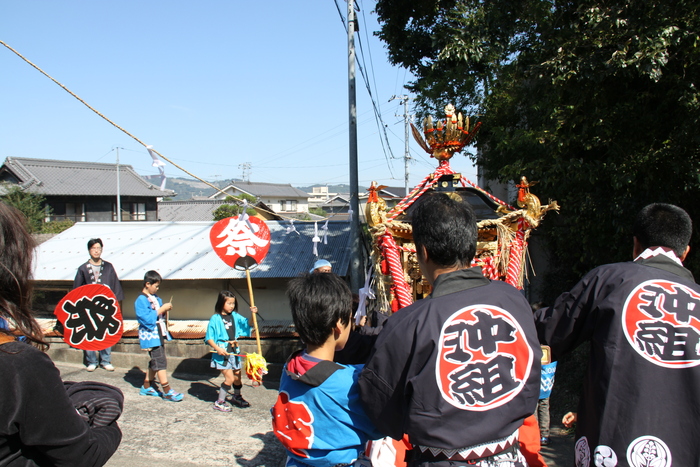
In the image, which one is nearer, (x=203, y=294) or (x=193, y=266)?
(x=193, y=266)

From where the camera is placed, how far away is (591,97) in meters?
5.42

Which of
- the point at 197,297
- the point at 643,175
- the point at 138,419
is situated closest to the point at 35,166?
the point at 197,297

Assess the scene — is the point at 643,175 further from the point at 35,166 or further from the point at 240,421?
the point at 35,166

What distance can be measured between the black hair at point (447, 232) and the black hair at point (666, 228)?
1.04 metres

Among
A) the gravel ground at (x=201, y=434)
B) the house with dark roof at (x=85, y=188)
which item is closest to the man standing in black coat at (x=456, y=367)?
the gravel ground at (x=201, y=434)

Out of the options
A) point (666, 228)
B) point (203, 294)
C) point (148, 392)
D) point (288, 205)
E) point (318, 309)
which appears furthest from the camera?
point (288, 205)

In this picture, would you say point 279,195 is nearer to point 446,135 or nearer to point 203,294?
point 203,294

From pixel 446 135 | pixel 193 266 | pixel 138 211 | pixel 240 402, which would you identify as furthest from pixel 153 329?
pixel 138 211

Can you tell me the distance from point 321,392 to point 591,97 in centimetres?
481

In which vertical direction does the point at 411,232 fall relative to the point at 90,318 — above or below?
above

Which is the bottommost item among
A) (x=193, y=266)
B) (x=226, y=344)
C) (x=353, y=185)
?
(x=226, y=344)

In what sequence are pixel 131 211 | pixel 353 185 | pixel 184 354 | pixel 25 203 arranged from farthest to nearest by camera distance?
pixel 131 211 → pixel 25 203 → pixel 353 185 → pixel 184 354

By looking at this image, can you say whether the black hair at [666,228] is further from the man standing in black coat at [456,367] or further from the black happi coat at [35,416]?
the black happi coat at [35,416]

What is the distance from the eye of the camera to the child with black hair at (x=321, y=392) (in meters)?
2.15
